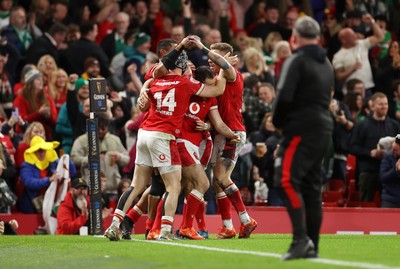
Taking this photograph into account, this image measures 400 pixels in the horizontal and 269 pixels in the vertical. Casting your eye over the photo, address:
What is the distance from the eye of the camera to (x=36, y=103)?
21.9 meters

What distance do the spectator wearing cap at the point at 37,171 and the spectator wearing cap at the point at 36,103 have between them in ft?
4.14

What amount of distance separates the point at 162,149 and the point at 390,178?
19.0ft

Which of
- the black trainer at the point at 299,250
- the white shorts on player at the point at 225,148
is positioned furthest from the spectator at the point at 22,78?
the black trainer at the point at 299,250

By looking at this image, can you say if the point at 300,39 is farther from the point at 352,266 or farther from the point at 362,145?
the point at 362,145

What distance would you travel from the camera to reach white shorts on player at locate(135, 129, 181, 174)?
15.1m

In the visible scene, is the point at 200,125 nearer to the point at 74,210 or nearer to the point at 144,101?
the point at 144,101

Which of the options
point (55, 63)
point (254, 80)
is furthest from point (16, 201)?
point (254, 80)

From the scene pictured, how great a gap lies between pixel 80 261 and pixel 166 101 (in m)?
2.94

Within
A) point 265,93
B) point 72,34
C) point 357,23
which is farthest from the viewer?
point 357,23

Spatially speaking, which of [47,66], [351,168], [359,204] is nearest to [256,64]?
[351,168]

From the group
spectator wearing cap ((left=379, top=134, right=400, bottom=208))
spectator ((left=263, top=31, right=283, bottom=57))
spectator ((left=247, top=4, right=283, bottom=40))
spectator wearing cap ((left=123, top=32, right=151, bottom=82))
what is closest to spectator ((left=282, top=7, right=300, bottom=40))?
spectator ((left=247, top=4, right=283, bottom=40))

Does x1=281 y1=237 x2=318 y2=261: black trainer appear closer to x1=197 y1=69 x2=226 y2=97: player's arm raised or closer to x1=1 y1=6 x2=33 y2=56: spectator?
x1=197 y1=69 x2=226 y2=97: player's arm raised

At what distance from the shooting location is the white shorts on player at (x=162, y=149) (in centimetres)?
1511

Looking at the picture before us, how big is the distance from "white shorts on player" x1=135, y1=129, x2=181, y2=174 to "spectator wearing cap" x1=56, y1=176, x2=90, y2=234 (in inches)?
170
